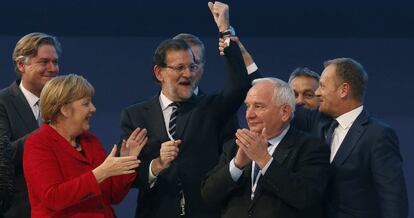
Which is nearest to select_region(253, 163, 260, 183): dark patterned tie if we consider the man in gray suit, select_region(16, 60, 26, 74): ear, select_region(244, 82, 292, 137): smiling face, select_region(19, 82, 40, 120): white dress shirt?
select_region(244, 82, 292, 137): smiling face

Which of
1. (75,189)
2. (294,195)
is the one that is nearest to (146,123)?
(75,189)

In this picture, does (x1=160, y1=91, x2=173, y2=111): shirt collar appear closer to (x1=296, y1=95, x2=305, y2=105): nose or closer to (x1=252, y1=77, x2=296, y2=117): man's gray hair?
(x1=252, y1=77, x2=296, y2=117): man's gray hair

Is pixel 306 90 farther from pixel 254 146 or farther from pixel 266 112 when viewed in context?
pixel 254 146

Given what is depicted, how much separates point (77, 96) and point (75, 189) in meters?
0.40

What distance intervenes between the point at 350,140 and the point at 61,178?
1.22 metres

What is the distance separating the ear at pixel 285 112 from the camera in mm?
4004

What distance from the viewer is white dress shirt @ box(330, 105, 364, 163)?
13.8ft

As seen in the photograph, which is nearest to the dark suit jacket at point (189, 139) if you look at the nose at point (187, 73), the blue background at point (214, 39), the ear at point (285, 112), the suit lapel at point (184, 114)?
the suit lapel at point (184, 114)

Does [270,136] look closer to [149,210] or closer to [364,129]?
[364,129]

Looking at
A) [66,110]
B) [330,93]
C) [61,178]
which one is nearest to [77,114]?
[66,110]

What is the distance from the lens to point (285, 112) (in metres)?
4.01

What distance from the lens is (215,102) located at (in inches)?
178

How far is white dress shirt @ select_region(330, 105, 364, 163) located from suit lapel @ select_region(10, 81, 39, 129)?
1398 millimetres

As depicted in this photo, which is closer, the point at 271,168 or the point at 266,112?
the point at 271,168
